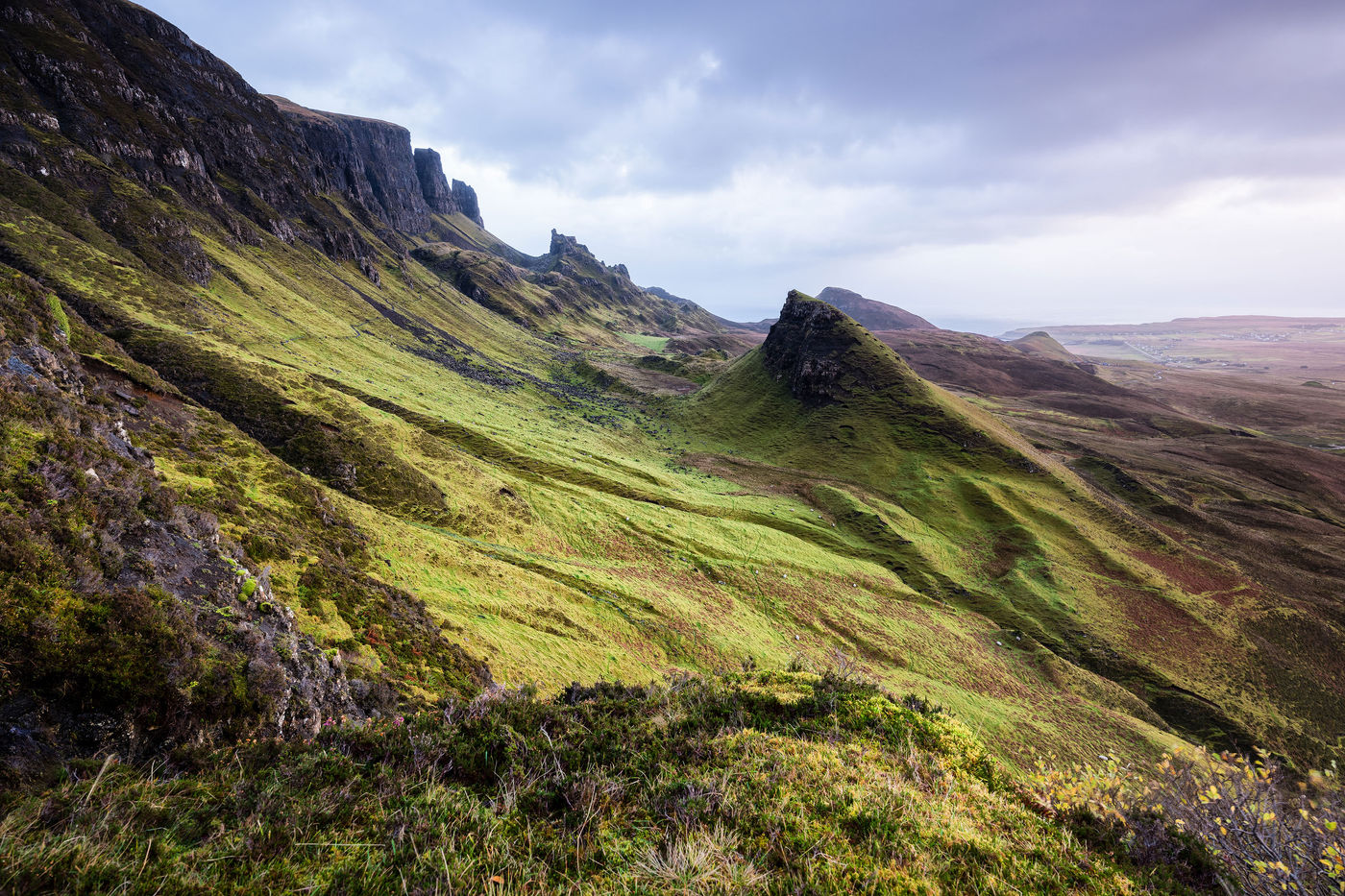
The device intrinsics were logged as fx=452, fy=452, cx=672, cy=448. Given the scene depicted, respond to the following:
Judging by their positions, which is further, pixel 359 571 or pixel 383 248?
pixel 383 248

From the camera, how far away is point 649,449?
66.3 metres

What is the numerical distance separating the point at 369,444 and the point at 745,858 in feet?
106

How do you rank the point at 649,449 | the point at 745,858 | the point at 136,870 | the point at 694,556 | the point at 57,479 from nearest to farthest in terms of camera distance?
the point at 136,870 → the point at 745,858 → the point at 57,479 → the point at 694,556 → the point at 649,449

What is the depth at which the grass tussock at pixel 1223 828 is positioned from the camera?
18.2 feet

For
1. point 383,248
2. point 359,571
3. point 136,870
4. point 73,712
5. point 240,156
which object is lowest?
point 359,571

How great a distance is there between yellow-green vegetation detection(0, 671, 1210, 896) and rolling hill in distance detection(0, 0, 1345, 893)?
49 mm

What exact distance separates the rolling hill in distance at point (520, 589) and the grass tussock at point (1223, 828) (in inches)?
6.2

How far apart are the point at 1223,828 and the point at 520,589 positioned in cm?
2202

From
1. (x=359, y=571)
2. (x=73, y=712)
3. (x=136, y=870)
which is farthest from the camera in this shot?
(x=359, y=571)

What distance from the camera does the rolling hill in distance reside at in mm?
4633

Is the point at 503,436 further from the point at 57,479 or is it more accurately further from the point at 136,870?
the point at 136,870

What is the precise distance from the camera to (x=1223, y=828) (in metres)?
6.23

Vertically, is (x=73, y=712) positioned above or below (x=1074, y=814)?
above

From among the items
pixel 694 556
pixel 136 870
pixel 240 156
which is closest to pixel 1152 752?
pixel 694 556
